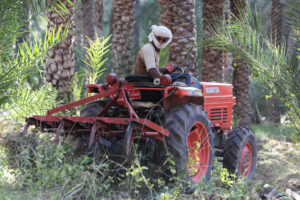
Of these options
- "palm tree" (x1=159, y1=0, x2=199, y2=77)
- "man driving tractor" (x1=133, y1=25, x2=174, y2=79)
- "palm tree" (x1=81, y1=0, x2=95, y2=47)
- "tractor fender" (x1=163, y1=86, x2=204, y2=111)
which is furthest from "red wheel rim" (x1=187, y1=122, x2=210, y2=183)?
"palm tree" (x1=81, y1=0, x2=95, y2=47)

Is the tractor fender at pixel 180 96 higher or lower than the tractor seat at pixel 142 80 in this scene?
lower

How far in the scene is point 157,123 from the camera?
5609 millimetres

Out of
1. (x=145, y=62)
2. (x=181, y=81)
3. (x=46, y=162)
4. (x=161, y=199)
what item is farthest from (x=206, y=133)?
(x=46, y=162)

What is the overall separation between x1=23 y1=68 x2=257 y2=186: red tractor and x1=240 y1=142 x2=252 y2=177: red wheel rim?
0.7 inches

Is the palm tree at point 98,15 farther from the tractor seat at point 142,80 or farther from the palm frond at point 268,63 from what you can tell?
the tractor seat at point 142,80

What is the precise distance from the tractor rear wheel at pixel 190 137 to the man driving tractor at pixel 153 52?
2.22 feet

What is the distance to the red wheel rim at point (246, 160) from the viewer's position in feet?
21.7

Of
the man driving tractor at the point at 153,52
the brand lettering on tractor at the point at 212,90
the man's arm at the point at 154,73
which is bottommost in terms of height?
the brand lettering on tractor at the point at 212,90

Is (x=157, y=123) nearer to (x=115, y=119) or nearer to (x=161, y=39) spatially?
(x=115, y=119)

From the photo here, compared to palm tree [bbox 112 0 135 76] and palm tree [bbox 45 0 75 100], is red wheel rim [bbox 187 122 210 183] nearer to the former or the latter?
palm tree [bbox 45 0 75 100]

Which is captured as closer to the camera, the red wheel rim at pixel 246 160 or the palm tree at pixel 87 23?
the red wheel rim at pixel 246 160

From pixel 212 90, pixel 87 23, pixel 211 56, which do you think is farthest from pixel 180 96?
pixel 87 23

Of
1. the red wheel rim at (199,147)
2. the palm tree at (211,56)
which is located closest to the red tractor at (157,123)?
the red wheel rim at (199,147)

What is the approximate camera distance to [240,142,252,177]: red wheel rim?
6605mm
